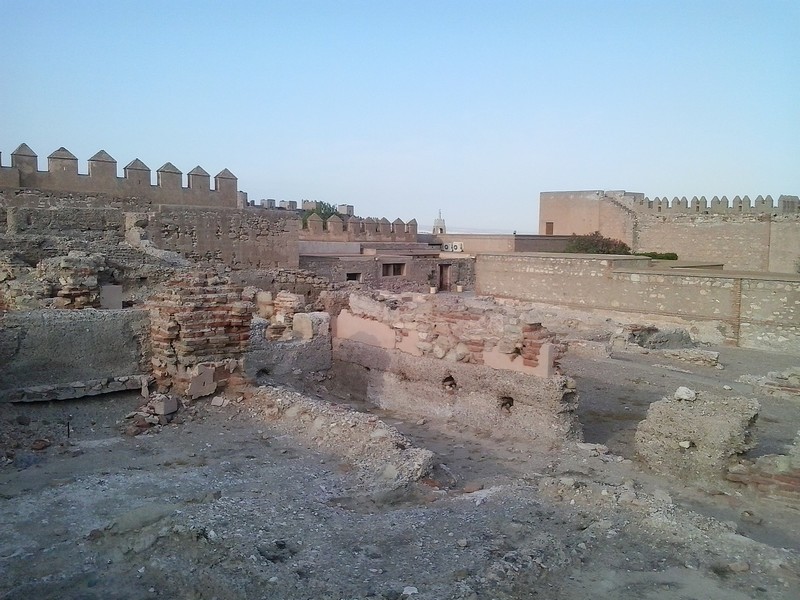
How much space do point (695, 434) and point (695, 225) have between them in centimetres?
2578

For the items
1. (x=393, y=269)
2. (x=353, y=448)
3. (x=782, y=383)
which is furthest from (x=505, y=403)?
(x=393, y=269)

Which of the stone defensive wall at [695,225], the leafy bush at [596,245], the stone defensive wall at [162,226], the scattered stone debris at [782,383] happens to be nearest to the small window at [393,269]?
the stone defensive wall at [162,226]

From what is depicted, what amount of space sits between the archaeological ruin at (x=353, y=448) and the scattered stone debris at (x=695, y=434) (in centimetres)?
2

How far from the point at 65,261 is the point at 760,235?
26.5 metres

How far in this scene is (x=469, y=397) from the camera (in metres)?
7.24

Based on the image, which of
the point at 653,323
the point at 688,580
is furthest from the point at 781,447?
the point at 653,323

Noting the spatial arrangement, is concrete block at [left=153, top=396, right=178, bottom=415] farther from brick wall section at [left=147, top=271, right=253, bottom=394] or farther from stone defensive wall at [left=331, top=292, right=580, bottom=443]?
stone defensive wall at [left=331, top=292, right=580, bottom=443]

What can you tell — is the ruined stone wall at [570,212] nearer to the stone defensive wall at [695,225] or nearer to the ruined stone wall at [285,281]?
the stone defensive wall at [695,225]

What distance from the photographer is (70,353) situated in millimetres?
6223

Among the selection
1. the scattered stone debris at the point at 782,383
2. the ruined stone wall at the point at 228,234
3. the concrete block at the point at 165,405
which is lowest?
the scattered stone debris at the point at 782,383

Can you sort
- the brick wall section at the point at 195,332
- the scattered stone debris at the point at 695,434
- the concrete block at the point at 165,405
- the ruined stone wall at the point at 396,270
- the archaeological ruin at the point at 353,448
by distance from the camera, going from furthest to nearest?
the ruined stone wall at the point at 396,270 < the brick wall section at the point at 195,332 < the concrete block at the point at 165,405 < the scattered stone debris at the point at 695,434 < the archaeological ruin at the point at 353,448

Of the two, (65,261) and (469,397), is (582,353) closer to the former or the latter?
(469,397)

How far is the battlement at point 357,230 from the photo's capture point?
24.6 meters

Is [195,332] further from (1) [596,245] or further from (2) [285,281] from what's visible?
(1) [596,245]
